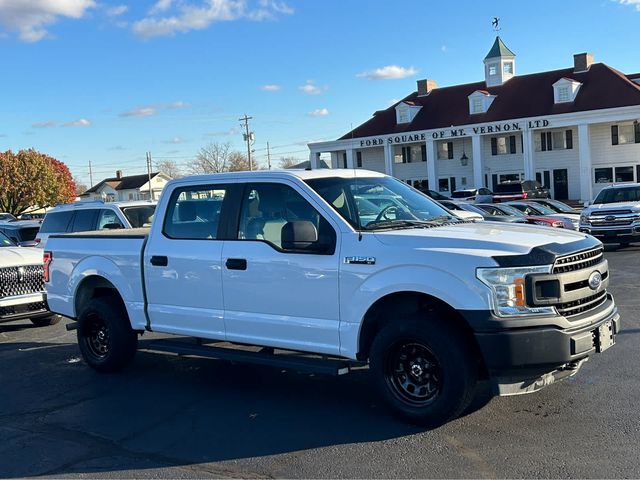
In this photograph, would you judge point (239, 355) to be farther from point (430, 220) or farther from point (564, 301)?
point (564, 301)

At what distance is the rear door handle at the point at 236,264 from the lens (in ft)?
19.6

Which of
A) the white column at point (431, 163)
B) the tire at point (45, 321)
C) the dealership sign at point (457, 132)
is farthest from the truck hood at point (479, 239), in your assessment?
the white column at point (431, 163)

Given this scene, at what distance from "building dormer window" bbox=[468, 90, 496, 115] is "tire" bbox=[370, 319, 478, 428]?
152ft

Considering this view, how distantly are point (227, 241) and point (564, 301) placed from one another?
9.78ft

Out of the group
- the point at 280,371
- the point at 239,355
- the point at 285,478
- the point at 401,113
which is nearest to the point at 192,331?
the point at 239,355

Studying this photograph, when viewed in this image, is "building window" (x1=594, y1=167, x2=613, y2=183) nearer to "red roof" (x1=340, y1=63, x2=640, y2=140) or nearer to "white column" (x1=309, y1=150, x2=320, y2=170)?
"red roof" (x1=340, y1=63, x2=640, y2=140)

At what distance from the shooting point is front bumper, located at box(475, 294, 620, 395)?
4.71m

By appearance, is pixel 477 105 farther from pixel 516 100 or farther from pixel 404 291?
pixel 404 291

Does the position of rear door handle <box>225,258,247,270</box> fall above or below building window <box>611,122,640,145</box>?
below

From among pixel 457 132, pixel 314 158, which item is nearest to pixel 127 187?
pixel 314 158

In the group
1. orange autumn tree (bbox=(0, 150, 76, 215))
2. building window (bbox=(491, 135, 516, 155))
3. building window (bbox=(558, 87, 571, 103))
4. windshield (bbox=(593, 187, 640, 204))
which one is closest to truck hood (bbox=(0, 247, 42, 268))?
windshield (bbox=(593, 187, 640, 204))

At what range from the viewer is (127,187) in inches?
4070

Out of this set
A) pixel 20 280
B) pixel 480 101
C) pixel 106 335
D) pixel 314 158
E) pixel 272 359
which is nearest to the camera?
pixel 272 359

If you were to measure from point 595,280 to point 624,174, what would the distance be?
42.4 m
